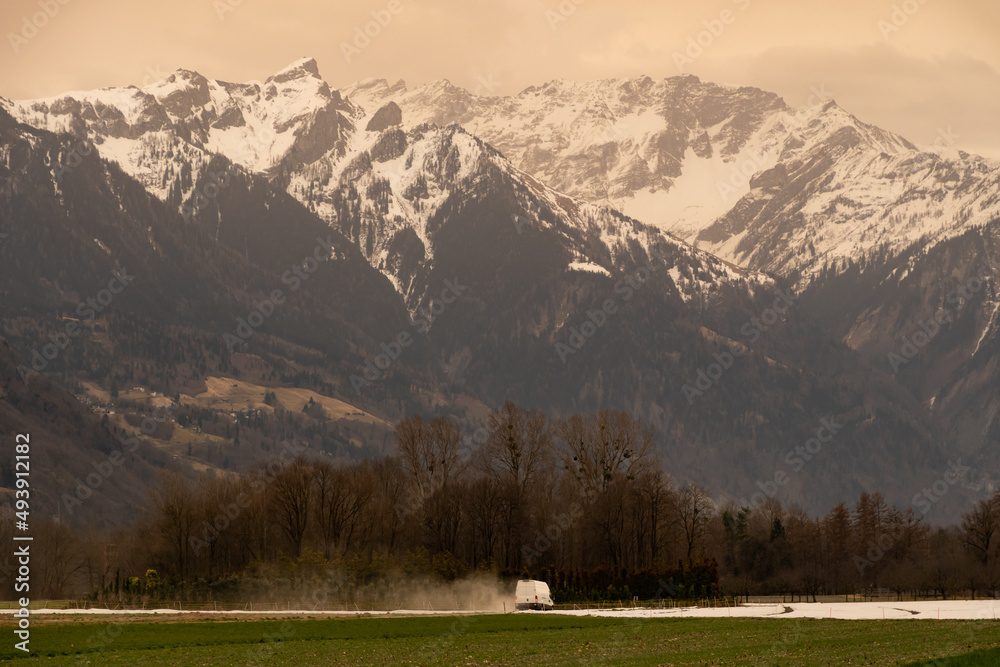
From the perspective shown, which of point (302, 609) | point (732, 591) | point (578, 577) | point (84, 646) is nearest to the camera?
point (84, 646)

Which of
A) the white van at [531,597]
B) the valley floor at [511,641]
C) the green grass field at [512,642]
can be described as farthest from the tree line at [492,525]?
the green grass field at [512,642]

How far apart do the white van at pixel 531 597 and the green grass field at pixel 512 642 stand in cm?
1546

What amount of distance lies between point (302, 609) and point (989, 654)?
73.0 m

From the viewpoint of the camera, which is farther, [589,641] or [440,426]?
[440,426]

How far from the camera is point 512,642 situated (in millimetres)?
72000

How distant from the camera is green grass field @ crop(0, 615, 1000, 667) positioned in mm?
59719

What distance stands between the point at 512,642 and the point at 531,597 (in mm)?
36039

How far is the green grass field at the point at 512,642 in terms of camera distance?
196 feet

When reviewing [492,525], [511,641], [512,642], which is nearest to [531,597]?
[511,641]

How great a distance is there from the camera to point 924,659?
5534 centimetres

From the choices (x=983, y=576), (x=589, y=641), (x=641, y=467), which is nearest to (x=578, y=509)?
(x=641, y=467)

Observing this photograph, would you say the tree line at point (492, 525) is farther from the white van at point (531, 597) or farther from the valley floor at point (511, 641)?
the valley floor at point (511, 641)

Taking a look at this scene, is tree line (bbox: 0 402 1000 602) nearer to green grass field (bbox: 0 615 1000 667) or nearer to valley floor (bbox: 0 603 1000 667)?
valley floor (bbox: 0 603 1000 667)

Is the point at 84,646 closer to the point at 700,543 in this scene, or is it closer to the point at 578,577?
the point at 578,577
